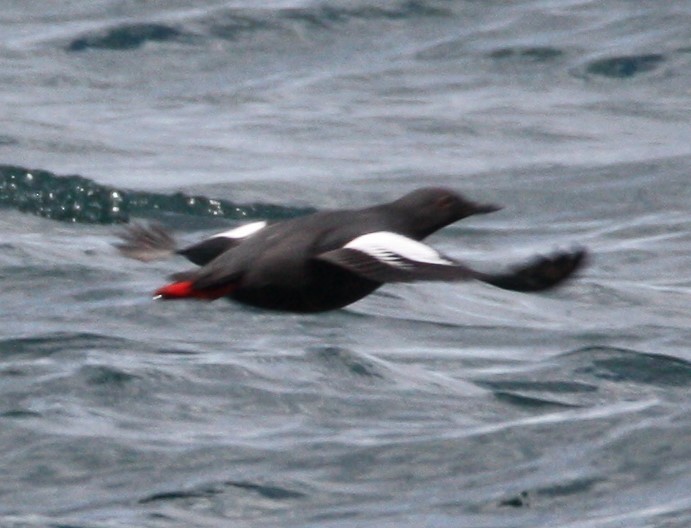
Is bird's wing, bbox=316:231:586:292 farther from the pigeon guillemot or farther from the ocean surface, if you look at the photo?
the ocean surface

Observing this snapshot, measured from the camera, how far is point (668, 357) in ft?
31.8

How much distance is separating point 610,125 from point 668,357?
505 cm

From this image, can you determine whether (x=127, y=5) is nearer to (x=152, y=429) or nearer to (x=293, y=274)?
(x=152, y=429)

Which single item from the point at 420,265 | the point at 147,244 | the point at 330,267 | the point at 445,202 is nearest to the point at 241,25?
the point at 147,244

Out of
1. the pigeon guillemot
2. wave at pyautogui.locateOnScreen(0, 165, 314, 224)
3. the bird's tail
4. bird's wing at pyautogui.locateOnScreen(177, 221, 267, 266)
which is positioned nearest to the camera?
the pigeon guillemot

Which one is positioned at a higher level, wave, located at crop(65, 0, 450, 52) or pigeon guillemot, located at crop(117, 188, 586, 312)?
wave, located at crop(65, 0, 450, 52)

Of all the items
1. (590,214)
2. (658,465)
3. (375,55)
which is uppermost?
(375,55)

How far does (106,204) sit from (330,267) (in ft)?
19.2

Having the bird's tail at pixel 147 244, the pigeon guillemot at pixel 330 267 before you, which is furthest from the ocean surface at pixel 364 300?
the pigeon guillemot at pixel 330 267

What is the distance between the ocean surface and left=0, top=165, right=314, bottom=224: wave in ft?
0.07

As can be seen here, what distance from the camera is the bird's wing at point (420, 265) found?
235 inches

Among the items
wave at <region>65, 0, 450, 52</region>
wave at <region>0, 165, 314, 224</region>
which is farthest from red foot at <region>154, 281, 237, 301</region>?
wave at <region>65, 0, 450, 52</region>

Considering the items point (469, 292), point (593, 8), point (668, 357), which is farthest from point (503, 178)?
point (593, 8)

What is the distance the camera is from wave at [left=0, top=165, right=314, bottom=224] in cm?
1194
